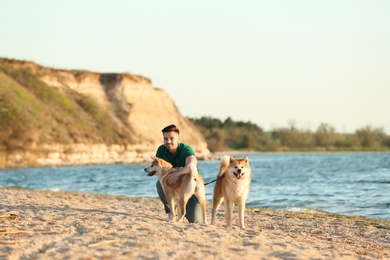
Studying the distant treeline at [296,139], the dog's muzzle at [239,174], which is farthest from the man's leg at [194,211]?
the distant treeline at [296,139]

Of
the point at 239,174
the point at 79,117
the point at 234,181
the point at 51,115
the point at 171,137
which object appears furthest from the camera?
the point at 79,117

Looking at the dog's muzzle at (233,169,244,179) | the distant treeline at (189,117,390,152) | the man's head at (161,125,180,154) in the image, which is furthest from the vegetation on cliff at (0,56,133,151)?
the dog's muzzle at (233,169,244,179)

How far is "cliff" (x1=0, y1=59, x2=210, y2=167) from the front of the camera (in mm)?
59281

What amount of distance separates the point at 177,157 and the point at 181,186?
2.78 feet

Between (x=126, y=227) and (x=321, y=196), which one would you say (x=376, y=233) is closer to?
(x=126, y=227)

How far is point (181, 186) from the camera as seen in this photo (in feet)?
30.8

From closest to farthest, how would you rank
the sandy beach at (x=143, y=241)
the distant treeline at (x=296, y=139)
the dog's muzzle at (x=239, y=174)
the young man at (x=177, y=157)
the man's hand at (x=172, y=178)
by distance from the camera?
the sandy beach at (x=143, y=241)
the dog's muzzle at (x=239, y=174)
the man's hand at (x=172, y=178)
the young man at (x=177, y=157)
the distant treeline at (x=296, y=139)

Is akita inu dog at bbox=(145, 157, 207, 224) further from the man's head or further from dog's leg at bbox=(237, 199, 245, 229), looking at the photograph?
dog's leg at bbox=(237, 199, 245, 229)

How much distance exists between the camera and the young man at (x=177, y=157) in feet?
31.4

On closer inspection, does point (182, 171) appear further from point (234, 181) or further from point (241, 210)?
point (241, 210)

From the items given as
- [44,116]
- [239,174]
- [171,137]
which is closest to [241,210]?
[239,174]

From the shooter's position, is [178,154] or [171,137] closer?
[171,137]

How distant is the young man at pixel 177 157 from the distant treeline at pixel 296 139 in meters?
101

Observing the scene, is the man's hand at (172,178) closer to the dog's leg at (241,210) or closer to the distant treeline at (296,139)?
the dog's leg at (241,210)
